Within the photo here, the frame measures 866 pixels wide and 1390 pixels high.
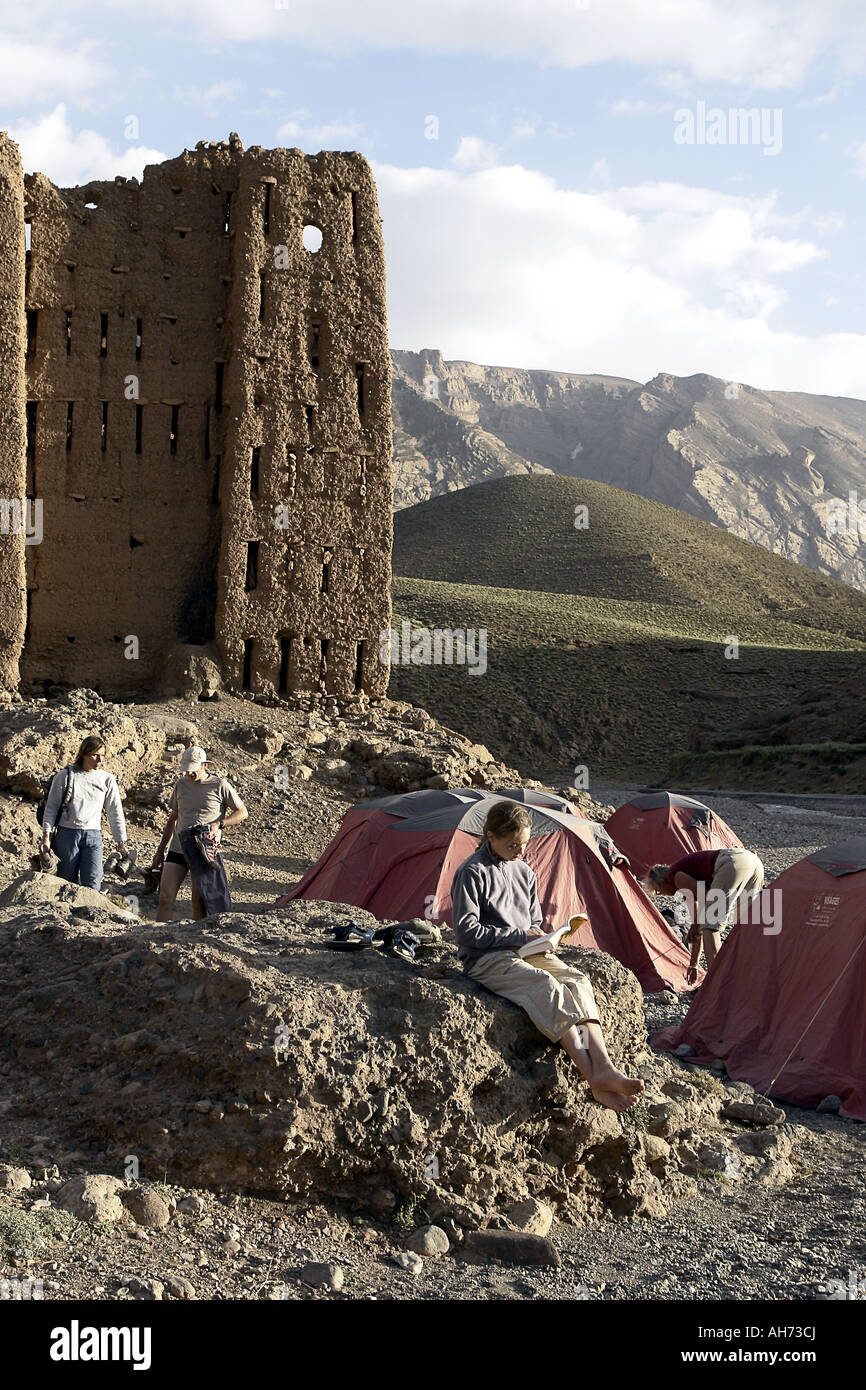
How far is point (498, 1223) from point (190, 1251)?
150cm

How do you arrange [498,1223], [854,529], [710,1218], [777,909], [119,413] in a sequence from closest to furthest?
[498,1223], [710,1218], [777,909], [119,413], [854,529]

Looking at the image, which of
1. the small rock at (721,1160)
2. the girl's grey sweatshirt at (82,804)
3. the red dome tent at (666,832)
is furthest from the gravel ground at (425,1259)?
the red dome tent at (666,832)

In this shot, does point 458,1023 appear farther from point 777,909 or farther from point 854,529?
point 854,529

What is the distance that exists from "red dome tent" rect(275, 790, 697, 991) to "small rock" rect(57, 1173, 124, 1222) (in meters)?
6.52

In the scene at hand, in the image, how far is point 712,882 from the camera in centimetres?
1106

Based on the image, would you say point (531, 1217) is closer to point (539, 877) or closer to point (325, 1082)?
point (325, 1082)

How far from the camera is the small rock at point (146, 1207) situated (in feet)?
17.1

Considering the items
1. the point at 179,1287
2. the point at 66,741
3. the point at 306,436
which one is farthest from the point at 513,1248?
the point at 306,436

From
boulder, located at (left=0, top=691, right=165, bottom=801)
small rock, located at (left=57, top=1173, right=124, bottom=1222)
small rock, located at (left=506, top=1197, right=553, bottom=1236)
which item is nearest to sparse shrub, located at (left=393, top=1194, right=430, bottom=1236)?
small rock, located at (left=506, top=1197, right=553, bottom=1236)

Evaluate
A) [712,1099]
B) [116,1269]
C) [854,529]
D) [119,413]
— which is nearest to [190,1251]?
[116,1269]

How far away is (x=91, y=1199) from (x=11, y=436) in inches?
650

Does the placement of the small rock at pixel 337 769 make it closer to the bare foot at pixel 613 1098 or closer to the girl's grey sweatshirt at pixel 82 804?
the girl's grey sweatshirt at pixel 82 804

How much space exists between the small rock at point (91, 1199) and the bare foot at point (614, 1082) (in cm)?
236

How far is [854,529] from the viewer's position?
158 metres
